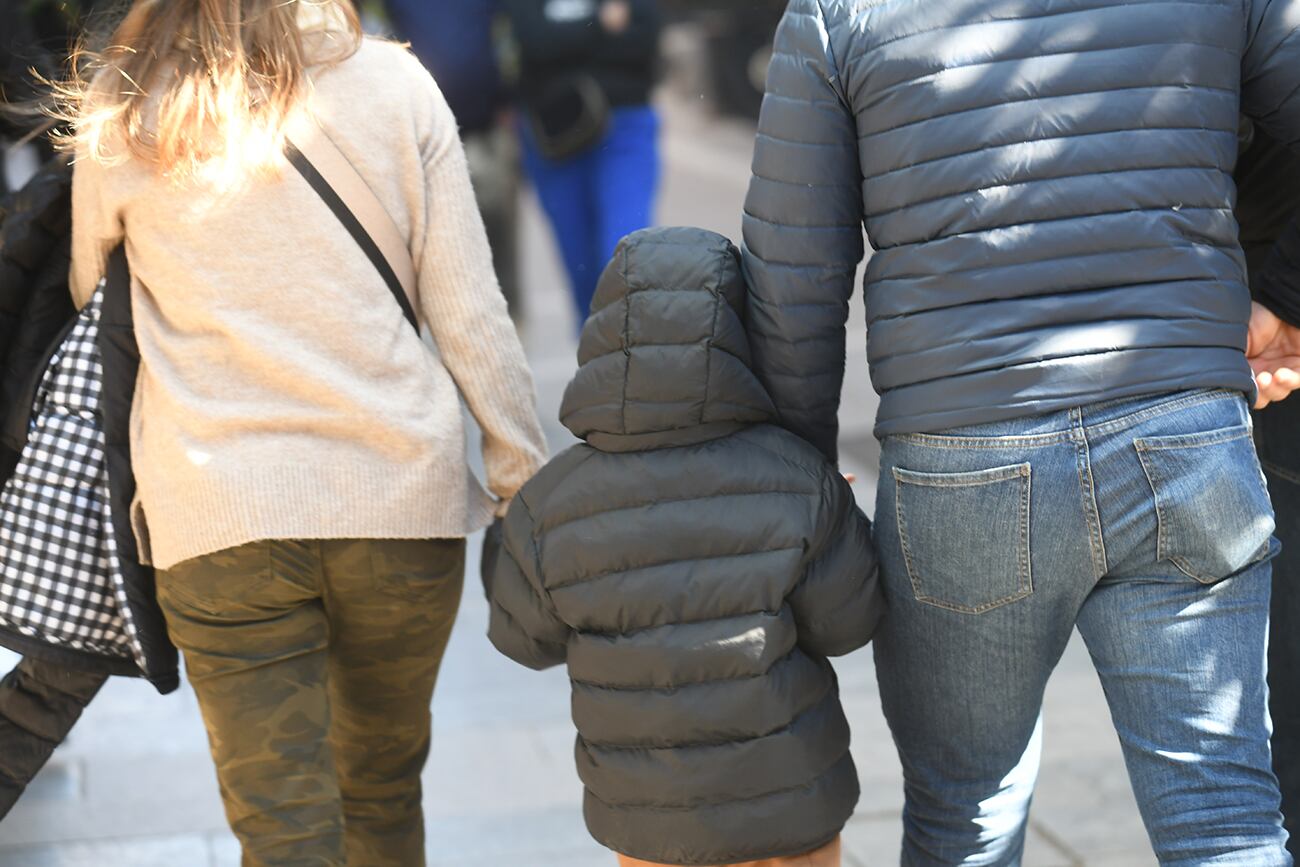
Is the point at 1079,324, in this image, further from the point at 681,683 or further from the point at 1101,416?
the point at 681,683

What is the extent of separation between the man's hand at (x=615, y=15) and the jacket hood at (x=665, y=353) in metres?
3.97

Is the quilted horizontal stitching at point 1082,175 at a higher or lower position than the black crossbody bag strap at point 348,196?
higher

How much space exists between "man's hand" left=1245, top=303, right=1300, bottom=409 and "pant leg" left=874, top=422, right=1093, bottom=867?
1.70ft

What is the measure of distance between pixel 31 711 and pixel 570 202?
394cm

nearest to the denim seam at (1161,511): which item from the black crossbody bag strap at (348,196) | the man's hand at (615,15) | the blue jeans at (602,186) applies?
the black crossbody bag strap at (348,196)

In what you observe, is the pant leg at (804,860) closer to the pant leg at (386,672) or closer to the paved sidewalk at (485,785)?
the pant leg at (386,672)

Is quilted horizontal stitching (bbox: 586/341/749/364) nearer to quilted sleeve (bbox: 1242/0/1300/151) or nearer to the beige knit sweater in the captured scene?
the beige knit sweater

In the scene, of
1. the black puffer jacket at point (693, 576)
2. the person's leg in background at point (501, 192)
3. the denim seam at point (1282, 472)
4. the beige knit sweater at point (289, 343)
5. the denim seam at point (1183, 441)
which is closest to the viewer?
the denim seam at point (1183, 441)

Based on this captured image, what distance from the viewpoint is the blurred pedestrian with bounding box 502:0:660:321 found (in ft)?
20.6

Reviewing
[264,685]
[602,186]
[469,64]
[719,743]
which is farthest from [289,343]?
[469,64]

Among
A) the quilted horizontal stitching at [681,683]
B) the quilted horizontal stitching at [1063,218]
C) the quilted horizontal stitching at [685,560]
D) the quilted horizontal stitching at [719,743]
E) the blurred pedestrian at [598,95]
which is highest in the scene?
the quilted horizontal stitching at [1063,218]

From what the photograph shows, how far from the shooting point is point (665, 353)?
2.46 m

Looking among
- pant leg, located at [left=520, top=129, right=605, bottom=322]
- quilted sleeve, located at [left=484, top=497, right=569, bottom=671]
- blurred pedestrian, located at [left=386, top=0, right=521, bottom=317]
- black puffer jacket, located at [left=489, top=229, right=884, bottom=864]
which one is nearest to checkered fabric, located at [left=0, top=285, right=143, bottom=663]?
quilted sleeve, located at [left=484, top=497, right=569, bottom=671]

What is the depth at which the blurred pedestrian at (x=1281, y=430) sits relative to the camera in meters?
2.68
